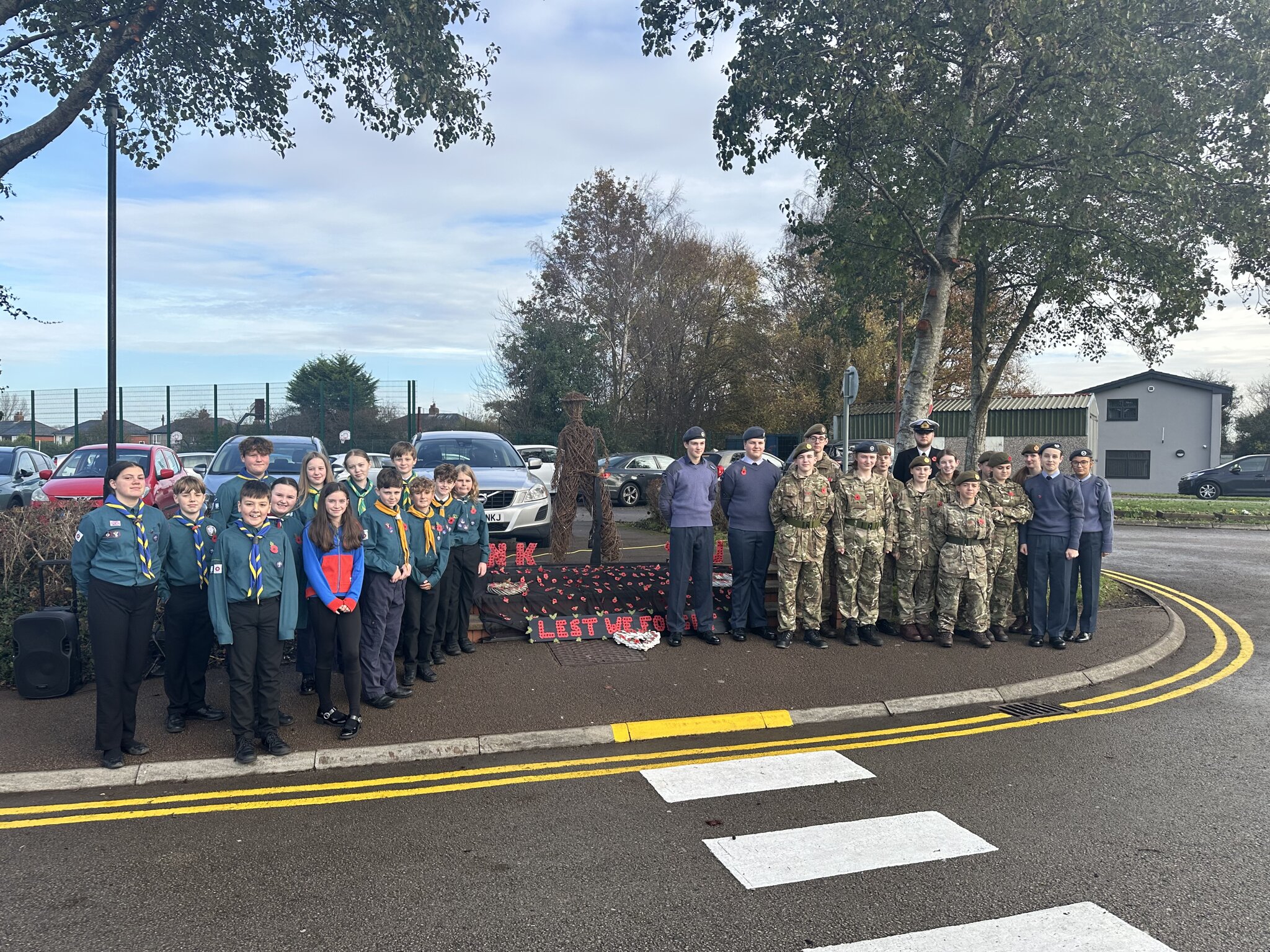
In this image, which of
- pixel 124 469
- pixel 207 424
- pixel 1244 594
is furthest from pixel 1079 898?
pixel 207 424

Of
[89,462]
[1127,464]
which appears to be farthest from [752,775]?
[1127,464]

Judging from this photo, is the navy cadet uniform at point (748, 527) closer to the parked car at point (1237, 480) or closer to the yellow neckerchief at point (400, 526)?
the yellow neckerchief at point (400, 526)

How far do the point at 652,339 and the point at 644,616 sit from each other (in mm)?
29713

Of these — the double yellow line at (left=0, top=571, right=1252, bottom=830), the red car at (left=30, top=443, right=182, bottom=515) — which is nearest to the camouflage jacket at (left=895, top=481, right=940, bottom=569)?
the double yellow line at (left=0, top=571, right=1252, bottom=830)

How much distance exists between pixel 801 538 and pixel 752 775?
3.15 m

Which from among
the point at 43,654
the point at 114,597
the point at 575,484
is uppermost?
the point at 575,484

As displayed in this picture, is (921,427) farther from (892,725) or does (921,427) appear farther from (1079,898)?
(1079,898)

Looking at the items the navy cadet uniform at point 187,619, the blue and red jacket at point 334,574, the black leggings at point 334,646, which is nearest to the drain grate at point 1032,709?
the black leggings at point 334,646

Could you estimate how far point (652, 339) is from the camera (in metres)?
37.1

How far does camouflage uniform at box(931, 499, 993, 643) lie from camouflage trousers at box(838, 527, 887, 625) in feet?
2.06

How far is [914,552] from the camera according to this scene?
8.27 metres

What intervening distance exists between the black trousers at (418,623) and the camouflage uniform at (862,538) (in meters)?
3.75

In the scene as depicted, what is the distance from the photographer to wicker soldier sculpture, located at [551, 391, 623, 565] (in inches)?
441

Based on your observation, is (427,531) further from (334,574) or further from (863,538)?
(863,538)
